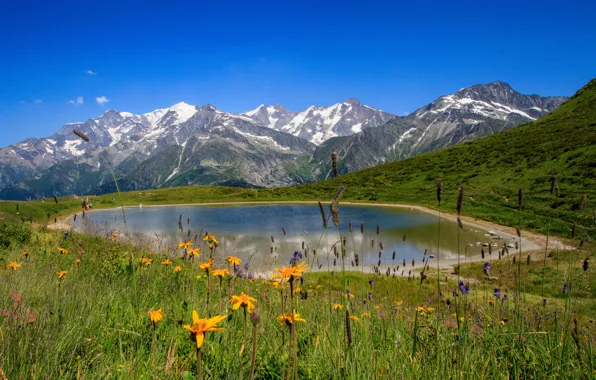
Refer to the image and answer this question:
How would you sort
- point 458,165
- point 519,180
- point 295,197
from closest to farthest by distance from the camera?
point 519,180 < point 458,165 < point 295,197

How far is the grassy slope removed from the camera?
35.2 meters

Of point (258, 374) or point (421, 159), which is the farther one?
point (421, 159)

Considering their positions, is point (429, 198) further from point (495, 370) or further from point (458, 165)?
point (495, 370)

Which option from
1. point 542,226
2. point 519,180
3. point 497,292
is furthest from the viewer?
point 519,180

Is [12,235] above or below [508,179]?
below

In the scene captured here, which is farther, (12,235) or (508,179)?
(508,179)

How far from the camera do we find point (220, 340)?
2.71 meters

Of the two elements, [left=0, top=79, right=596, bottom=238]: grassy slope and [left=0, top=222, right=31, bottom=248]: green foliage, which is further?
[left=0, top=79, right=596, bottom=238]: grassy slope

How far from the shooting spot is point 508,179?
54.6 m

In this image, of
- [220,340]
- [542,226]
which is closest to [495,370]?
[220,340]

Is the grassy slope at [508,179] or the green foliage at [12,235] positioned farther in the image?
the grassy slope at [508,179]

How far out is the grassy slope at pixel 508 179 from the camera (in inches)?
1387

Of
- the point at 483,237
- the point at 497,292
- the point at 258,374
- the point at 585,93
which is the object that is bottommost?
the point at 483,237

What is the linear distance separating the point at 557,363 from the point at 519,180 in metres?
59.1
